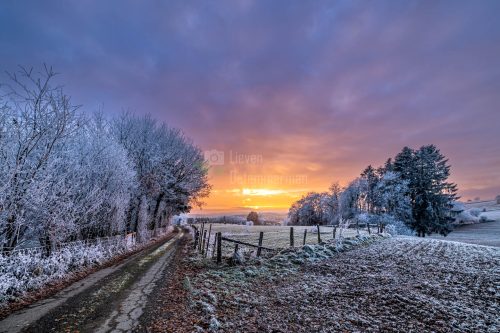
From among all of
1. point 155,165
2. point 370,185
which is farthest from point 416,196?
point 155,165

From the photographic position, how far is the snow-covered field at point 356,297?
7094 mm

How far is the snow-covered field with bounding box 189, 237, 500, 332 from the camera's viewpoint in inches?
279

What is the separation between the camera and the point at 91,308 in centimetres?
776

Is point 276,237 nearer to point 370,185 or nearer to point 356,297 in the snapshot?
point 356,297

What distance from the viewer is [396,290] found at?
390 inches

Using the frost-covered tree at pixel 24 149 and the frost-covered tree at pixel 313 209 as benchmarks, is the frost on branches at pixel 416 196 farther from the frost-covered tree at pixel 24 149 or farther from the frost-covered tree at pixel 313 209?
the frost-covered tree at pixel 24 149

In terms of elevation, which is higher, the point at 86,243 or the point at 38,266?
the point at 86,243

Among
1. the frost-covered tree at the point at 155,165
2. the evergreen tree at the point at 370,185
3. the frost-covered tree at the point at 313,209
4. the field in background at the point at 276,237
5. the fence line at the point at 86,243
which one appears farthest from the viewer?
the frost-covered tree at the point at 313,209

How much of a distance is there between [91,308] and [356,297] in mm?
8702

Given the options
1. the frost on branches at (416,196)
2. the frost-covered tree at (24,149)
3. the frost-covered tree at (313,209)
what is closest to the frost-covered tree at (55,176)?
the frost-covered tree at (24,149)

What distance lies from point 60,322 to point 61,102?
9.27 meters

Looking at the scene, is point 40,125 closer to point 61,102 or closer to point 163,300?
point 61,102

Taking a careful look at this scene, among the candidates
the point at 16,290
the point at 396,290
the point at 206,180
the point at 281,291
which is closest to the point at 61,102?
the point at 16,290

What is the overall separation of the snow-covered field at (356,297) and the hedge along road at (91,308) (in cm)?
226
